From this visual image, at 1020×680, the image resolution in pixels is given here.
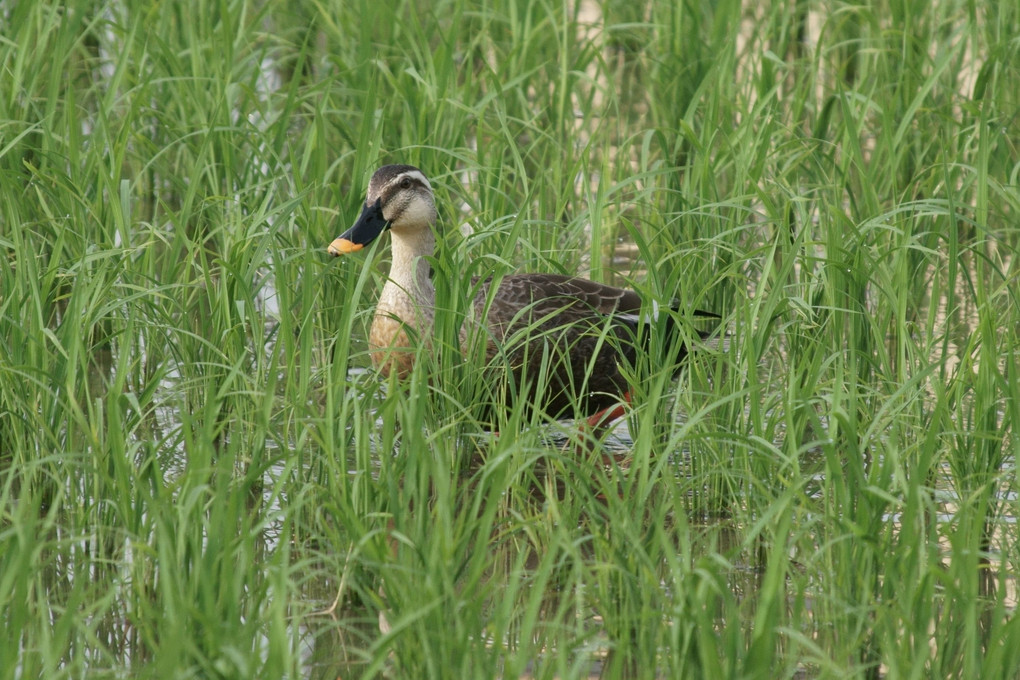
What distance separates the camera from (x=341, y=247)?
194 inches

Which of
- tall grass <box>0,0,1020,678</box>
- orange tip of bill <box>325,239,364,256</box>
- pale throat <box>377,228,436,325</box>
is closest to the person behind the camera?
tall grass <box>0,0,1020,678</box>

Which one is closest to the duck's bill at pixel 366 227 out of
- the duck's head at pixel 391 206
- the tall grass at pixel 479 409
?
the duck's head at pixel 391 206

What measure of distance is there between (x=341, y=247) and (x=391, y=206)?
0.93 feet

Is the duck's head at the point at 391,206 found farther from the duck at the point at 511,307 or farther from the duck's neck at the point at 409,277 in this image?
the duck's neck at the point at 409,277

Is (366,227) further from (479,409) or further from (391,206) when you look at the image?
(479,409)

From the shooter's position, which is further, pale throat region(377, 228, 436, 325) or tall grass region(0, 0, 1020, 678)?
pale throat region(377, 228, 436, 325)

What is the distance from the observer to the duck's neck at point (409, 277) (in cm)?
513

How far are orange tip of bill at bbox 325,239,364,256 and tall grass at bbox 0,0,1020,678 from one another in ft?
0.28

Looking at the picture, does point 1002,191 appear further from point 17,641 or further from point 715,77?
point 17,641

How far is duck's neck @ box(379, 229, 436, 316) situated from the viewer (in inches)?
202

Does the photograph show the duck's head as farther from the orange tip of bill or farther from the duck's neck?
the duck's neck

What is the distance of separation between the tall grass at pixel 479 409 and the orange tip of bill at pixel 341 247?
0.08 meters

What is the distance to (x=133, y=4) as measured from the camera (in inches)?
267

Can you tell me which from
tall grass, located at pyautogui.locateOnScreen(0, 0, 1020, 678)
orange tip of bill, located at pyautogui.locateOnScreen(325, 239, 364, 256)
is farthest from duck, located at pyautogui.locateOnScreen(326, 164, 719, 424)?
tall grass, located at pyautogui.locateOnScreen(0, 0, 1020, 678)
